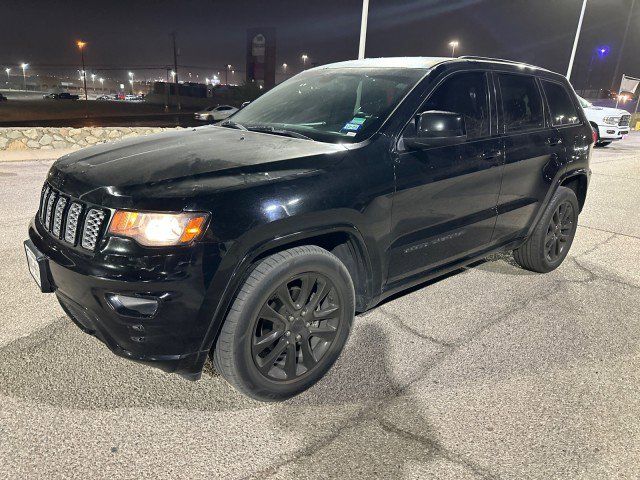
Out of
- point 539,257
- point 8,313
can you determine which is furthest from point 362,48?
point 8,313

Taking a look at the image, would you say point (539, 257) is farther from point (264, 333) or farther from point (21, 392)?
point (21, 392)

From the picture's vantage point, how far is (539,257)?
4.62 meters

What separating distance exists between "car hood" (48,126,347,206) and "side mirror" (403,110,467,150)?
49 cm

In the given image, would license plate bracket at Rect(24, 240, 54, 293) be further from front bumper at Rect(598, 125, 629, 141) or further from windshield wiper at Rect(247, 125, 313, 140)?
front bumper at Rect(598, 125, 629, 141)

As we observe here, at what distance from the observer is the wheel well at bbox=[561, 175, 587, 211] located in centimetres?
480

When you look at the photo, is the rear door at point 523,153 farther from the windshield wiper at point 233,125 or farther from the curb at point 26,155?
the curb at point 26,155

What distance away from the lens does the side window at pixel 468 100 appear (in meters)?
3.37

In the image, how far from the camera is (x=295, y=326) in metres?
2.73

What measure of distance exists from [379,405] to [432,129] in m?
1.64

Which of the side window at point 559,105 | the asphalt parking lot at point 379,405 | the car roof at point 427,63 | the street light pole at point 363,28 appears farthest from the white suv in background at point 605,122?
the asphalt parking lot at point 379,405

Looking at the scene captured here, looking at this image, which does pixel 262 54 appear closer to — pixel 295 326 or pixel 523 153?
pixel 523 153

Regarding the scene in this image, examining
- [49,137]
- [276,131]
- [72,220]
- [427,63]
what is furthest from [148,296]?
[49,137]

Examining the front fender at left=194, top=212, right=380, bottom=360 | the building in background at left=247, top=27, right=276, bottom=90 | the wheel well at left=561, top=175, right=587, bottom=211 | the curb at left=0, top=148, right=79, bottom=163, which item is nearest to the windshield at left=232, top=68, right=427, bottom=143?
the front fender at left=194, top=212, right=380, bottom=360

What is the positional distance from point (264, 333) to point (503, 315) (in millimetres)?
2125
